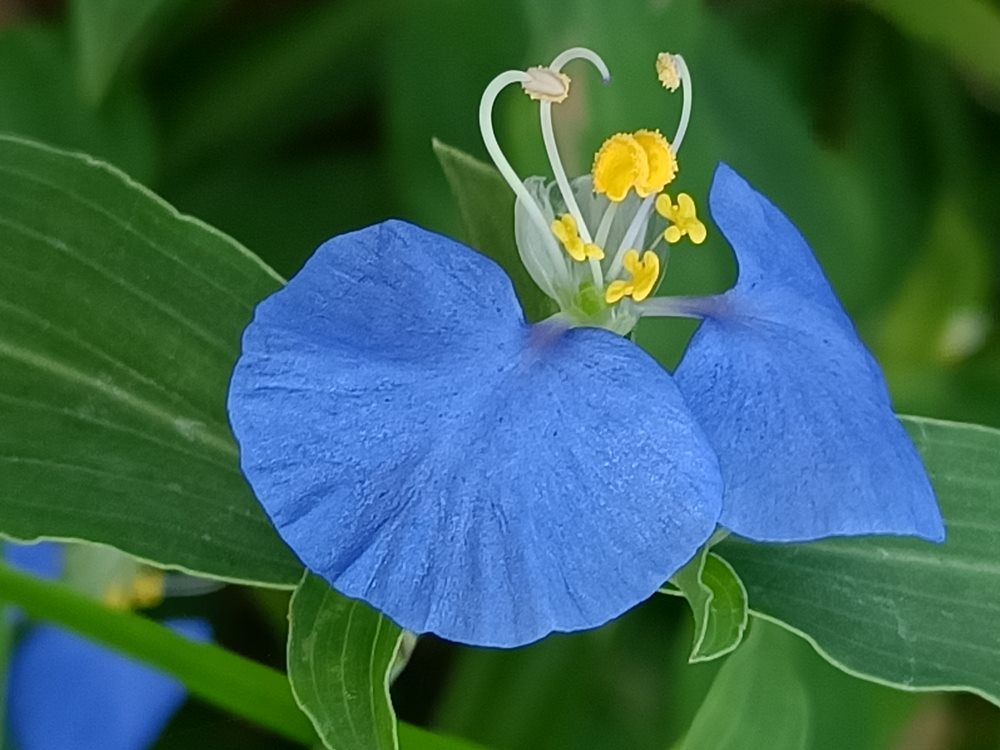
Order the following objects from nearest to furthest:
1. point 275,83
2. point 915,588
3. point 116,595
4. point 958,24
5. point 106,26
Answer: point 915,588 → point 116,595 → point 106,26 → point 958,24 → point 275,83

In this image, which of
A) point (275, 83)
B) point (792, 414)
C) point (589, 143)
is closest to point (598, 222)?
point (792, 414)

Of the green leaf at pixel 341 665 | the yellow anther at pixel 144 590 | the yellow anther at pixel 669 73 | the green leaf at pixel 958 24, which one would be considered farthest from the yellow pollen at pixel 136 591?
the green leaf at pixel 958 24

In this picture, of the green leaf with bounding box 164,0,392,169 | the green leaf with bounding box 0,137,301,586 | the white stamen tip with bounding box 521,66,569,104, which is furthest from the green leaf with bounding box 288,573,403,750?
the green leaf with bounding box 164,0,392,169

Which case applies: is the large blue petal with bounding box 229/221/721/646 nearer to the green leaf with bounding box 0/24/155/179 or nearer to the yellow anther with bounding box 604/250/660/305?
the yellow anther with bounding box 604/250/660/305

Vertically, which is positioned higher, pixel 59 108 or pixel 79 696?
pixel 59 108

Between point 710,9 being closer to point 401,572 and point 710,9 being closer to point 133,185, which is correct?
point 133,185

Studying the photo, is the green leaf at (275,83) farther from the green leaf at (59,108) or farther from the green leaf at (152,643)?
the green leaf at (152,643)

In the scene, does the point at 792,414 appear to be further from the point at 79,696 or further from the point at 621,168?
the point at 79,696
